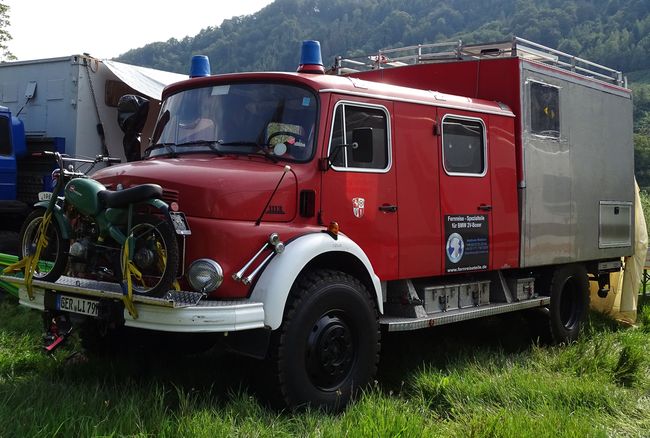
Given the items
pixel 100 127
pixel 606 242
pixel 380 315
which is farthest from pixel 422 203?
pixel 100 127

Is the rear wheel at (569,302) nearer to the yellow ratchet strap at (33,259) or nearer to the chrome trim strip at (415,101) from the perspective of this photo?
the chrome trim strip at (415,101)

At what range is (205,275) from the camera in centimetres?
432

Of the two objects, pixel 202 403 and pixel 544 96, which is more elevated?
pixel 544 96

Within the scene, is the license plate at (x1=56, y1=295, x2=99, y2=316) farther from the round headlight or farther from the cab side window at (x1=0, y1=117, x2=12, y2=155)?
the cab side window at (x1=0, y1=117, x2=12, y2=155)

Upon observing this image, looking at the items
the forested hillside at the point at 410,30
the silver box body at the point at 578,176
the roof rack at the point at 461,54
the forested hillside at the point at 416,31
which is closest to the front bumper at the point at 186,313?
the silver box body at the point at 578,176

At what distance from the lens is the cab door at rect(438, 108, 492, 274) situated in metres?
6.20

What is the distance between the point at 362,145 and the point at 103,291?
88.3 inches

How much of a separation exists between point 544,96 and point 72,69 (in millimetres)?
6993

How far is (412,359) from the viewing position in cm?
647

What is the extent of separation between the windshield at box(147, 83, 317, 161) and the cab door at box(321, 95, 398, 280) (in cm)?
22

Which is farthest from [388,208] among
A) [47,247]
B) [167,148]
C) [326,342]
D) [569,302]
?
[569,302]

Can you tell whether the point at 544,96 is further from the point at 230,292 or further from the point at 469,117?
the point at 230,292

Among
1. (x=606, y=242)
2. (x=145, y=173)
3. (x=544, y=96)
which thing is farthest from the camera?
(x=606, y=242)

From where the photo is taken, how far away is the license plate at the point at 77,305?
14.6 ft
